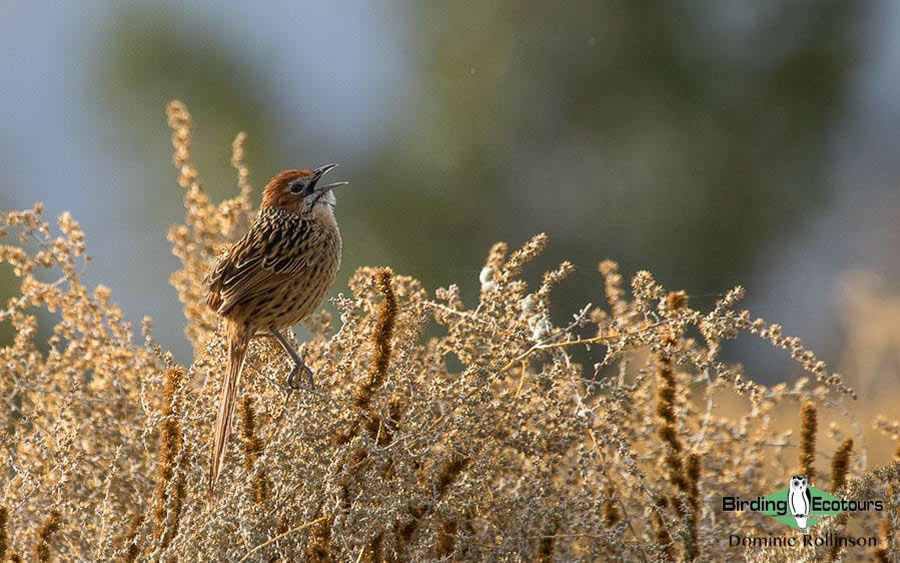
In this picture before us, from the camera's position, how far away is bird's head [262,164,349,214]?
2.99m

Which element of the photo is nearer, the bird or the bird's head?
the bird

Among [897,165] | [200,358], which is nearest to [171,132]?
[897,165]

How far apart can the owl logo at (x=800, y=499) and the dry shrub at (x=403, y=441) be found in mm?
69

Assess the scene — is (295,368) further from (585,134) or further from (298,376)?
(585,134)

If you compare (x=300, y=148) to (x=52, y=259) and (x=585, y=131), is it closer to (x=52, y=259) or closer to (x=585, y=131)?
(x=585, y=131)

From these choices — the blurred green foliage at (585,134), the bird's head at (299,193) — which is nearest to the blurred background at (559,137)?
the blurred green foliage at (585,134)

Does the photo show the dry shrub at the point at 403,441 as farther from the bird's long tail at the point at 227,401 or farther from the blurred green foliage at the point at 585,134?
the blurred green foliage at the point at 585,134

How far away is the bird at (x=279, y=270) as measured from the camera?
8.23 feet

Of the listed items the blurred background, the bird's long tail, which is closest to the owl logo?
the bird's long tail

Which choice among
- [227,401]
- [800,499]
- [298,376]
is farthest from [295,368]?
[800,499]

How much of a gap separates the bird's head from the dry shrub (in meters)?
0.57

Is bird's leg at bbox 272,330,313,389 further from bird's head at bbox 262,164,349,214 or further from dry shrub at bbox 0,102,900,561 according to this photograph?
bird's head at bbox 262,164,349,214

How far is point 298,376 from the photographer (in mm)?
2232

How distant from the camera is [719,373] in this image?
191cm
